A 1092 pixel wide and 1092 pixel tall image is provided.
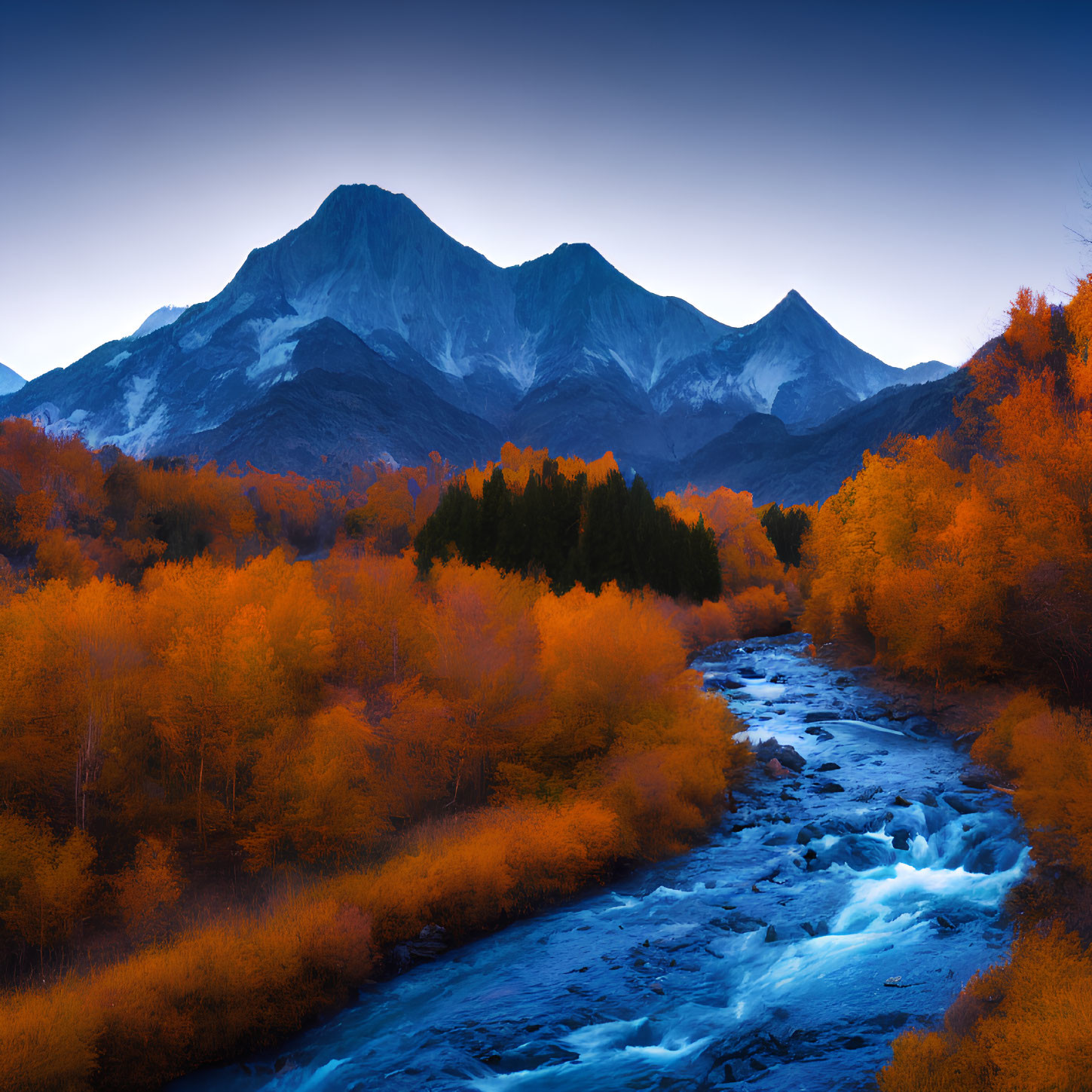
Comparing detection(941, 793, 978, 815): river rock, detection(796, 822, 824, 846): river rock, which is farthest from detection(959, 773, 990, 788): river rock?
detection(796, 822, 824, 846): river rock

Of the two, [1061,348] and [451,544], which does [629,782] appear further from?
[451,544]

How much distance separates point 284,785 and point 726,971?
11.4 metres

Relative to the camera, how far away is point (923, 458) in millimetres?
37281

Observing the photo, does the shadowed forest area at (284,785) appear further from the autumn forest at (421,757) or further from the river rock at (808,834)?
the river rock at (808,834)

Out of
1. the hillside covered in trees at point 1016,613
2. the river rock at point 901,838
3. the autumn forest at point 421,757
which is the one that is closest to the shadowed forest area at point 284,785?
the autumn forest at point 421,757

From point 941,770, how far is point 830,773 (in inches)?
141

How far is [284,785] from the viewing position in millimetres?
18891

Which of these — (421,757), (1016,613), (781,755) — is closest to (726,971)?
(421,757)

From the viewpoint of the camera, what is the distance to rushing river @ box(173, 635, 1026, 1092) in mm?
12852

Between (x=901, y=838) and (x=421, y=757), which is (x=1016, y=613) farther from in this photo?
(x=421, y=757)

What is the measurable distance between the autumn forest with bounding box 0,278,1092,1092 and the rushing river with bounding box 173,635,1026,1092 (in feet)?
3.26

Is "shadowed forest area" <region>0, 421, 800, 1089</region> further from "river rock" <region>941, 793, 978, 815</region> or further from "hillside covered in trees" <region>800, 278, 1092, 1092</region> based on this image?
"hillside covered in trees" <region>800, 278, 1092, 1092</region>

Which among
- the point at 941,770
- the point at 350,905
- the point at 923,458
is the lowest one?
the point at 941,770

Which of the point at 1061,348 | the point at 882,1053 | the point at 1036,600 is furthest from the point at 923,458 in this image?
the point at 882,1053
